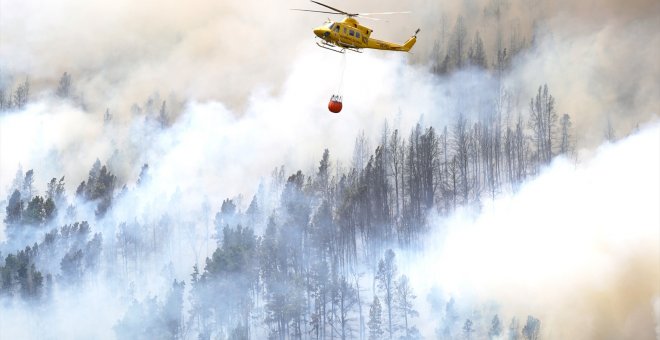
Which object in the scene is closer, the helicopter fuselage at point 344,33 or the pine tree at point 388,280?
the helicopter fuselage at point 344,33

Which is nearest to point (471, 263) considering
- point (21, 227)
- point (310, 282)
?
point (310, 282)

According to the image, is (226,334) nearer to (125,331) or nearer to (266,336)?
(266,336)

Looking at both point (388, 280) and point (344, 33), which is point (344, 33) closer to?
point (344, 33)

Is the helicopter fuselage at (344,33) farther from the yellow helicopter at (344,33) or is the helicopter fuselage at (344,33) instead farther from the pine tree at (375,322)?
the pine tree at (375,322)

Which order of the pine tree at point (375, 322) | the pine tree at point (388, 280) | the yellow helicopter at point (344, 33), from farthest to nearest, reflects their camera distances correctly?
1. the pine tree at point (388, 280)
2. the pine tree at point (375, 322)
3. the yellow helicopter at point (344, 33)

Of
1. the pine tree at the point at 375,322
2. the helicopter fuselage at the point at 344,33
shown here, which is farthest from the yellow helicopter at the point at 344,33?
the pine tree at the point at 375,322

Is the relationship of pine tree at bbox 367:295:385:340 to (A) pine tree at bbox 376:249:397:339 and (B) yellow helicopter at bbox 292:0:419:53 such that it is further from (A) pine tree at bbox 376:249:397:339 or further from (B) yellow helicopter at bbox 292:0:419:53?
→ (B) yellow helicopter at bbox 292:0:419:53

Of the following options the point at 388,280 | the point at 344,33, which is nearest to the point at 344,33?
the point at 344,33

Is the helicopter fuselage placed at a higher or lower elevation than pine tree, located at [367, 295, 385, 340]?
higher

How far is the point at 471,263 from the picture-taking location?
137 metres

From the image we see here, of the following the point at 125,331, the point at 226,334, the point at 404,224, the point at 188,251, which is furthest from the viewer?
the point at 188,251

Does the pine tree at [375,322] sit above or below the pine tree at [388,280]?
below

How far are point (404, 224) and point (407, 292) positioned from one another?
14960 mm

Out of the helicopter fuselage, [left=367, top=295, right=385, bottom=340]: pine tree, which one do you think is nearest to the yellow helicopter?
the helicopter fuselage
